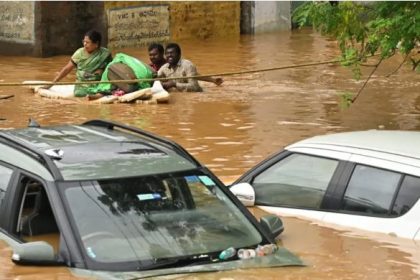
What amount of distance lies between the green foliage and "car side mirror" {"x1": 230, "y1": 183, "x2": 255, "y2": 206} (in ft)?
14.1

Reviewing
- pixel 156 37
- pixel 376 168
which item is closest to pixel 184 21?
pixel 156 37

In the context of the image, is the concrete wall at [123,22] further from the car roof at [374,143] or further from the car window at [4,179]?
the car window at [4,179]

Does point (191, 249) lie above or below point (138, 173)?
below

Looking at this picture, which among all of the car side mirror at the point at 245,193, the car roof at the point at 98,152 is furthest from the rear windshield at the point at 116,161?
the car side mirror at the point at 245,193

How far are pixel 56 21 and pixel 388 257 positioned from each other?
61.9ft

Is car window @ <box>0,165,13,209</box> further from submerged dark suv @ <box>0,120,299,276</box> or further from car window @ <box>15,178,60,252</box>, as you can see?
car window @ <box>15,178,60,252</box>

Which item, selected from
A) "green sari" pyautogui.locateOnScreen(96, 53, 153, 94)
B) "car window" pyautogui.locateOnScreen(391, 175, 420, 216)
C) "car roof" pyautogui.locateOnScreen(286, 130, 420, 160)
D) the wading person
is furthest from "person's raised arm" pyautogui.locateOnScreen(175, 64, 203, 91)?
"car window" pyautogui.locateOnScreen(391, 175, 420, 216)

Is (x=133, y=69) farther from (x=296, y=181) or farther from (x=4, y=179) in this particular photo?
(x=4, y=179)

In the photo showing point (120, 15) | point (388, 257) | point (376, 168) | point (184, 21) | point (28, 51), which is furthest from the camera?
point (184, 21)

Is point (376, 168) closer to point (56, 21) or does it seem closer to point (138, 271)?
point (138, 271)

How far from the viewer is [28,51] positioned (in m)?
24.1

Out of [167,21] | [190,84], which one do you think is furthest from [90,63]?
[167,21]

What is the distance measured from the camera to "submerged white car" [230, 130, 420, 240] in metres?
6.56

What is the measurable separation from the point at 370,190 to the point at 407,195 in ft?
1.06
